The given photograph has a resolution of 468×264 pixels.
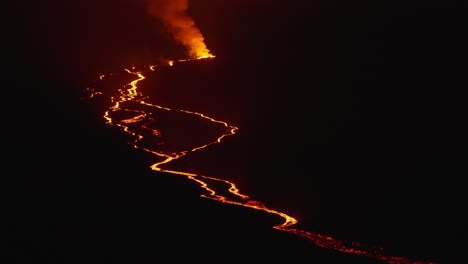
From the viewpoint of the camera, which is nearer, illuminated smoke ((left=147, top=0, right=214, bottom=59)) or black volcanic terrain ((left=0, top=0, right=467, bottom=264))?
black volcanic terrain ((left=0, top=0, right=467, bottom=264))

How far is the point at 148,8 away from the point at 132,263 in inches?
677

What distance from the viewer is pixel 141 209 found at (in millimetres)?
7531

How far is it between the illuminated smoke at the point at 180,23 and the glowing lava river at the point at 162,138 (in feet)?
5.72

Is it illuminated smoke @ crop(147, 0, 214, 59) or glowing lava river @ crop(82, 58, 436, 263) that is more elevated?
illuminated smoke @ crop(147, 0, 214, 59)

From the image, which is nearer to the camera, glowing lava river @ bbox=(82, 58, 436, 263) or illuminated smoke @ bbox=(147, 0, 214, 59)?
glowing lava river @ bbox=(82, 58, 436, 263)

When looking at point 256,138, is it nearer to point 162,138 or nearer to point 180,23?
point 162,138

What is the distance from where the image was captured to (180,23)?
70.0ft

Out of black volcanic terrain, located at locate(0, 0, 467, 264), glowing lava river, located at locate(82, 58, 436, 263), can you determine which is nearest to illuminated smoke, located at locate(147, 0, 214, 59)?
black volcanic terrain, located at locate(0, 0, 467, 264)

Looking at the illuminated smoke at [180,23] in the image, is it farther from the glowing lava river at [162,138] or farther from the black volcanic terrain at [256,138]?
the glowing lava river at [162,138]

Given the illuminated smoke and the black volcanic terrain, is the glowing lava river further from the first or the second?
the illuminated smoke

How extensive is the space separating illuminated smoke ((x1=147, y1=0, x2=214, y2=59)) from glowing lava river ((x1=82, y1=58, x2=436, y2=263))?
1.74 meters

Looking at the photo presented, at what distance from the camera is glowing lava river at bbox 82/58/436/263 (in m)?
6.75

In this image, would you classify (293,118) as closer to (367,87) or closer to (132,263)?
(367,87)

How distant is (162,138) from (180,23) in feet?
33.4
